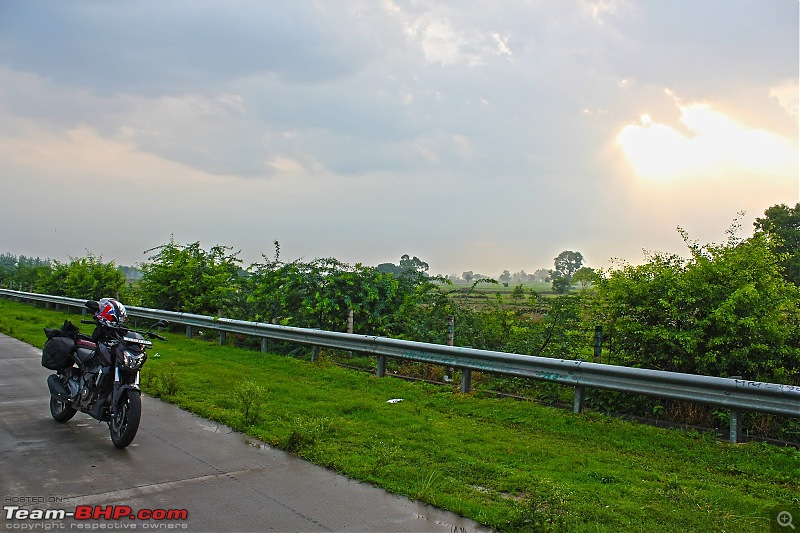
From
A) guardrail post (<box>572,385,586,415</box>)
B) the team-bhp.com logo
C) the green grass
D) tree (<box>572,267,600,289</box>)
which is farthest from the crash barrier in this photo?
the team-bhp.com logo

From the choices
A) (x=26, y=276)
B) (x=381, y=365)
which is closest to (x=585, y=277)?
(x=381, y=365)

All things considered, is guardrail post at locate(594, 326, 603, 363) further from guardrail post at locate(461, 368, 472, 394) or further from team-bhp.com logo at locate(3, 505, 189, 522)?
team-bhp.com logo at locate(3, 505, 189, 522)

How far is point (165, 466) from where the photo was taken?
20.4 ft

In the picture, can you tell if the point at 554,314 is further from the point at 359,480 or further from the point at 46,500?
the point at 46,500

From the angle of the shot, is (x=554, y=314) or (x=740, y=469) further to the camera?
(x=554, y=314)

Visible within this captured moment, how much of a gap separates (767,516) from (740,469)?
1404 mm

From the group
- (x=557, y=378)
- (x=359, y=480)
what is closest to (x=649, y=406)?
(x=557, y=378)

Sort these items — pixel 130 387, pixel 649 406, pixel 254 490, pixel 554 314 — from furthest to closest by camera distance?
pixel 554 314 → pixel 649 406 → pixel 130 387 → pixel 254 490

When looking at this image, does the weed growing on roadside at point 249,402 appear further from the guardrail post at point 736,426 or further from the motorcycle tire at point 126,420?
the guardrail post at point 736,426

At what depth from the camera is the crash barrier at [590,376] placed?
719 cm

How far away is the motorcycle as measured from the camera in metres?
6.86

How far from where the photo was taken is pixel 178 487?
5.62m

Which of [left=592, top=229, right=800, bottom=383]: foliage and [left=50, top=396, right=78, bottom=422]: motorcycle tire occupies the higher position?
[left=592, top=229, right=800, bottom=383]: foliage

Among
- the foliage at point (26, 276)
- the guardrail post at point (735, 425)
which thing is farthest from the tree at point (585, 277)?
the foliage at point (26, 276)
